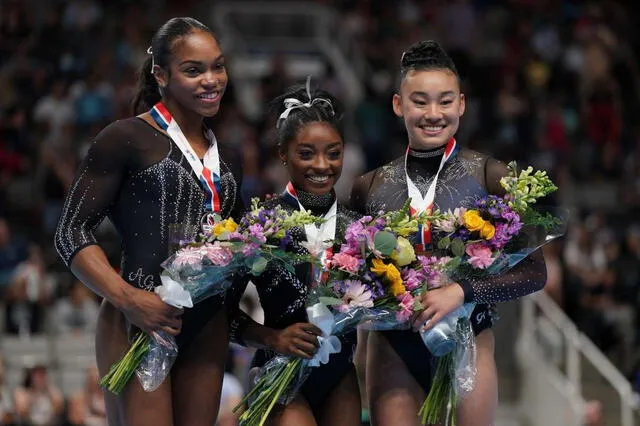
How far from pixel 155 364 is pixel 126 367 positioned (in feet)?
0.34

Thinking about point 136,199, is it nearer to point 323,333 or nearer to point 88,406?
point 323,333

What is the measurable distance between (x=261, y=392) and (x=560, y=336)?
572 centimetres

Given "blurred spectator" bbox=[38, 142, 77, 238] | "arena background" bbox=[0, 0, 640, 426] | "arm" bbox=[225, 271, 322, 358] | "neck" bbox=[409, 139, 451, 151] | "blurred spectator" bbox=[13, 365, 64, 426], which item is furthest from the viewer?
"blurred spectator" bbox=[38, 142, 77, 238]

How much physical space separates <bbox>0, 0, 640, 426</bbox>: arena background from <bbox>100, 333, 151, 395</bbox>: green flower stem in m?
3.92

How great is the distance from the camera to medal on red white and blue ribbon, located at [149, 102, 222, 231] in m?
4.32

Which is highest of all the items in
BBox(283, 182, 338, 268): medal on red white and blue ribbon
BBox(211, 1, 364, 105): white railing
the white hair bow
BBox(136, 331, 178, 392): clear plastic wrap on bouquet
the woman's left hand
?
the white hair bow

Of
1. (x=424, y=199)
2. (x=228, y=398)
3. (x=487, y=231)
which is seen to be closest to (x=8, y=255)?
(x=228, y=398)

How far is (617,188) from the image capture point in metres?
13.0

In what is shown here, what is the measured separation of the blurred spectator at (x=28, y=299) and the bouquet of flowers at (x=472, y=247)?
596 cm

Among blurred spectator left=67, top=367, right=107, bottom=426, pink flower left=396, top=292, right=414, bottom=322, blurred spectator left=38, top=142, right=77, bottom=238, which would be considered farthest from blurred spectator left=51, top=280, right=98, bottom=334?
pink flower left=396, top=292, right=414, bottom=322

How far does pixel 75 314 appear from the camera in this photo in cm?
984

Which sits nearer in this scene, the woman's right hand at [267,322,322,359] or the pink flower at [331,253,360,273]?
the pink flower at [331,253,360,273]

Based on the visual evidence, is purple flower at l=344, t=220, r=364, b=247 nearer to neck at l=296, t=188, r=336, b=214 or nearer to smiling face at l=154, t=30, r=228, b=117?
neck at l=296, t=188, r=336, b=214

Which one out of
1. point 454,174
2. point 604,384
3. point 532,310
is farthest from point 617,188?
point 454,174
